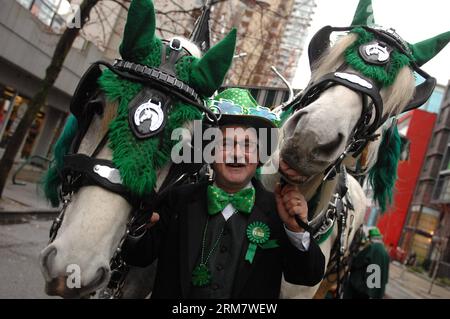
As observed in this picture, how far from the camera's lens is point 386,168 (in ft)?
11.2

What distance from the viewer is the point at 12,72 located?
45.9 feet

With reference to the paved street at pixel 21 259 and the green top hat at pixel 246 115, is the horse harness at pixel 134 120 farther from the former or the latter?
the paved street at pixel 21 259

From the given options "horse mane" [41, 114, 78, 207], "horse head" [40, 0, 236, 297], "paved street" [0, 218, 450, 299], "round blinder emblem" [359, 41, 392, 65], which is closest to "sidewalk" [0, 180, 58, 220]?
"paved street" [0, 218, 450, 299]

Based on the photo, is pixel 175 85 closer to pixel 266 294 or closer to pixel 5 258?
pixel 266 294

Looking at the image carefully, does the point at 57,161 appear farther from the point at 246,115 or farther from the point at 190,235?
the point at 246,115

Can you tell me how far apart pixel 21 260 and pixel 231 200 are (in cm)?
571

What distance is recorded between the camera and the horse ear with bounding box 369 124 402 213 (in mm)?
3305

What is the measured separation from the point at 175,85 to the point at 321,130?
689 millimetres

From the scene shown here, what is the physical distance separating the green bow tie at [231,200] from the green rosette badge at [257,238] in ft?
0.29

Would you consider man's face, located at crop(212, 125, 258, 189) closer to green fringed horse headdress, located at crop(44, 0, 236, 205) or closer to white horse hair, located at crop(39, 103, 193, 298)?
green fringed horse headdress, located at crop(44, 0, 236, 205)

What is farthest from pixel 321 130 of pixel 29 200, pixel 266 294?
pixel 29 200

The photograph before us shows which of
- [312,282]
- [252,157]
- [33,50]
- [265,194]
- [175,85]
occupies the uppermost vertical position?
[33,50]

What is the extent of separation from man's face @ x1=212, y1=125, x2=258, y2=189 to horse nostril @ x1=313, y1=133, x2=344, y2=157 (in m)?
0.33

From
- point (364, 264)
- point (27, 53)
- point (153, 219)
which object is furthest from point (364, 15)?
point (27, 53)
